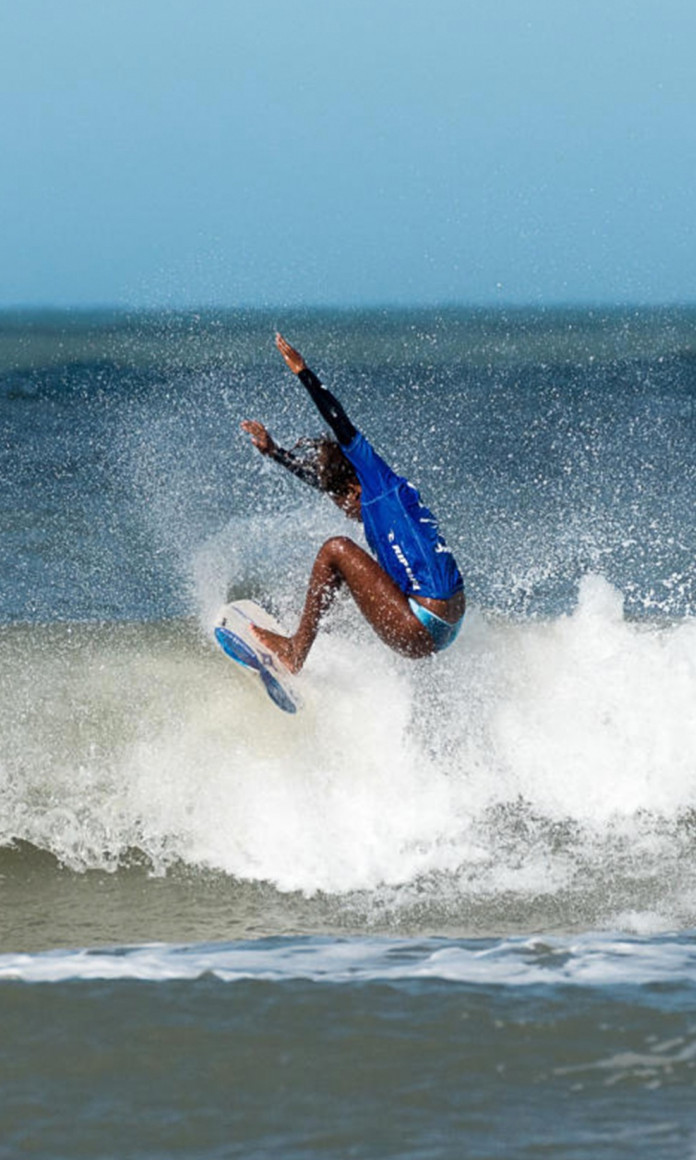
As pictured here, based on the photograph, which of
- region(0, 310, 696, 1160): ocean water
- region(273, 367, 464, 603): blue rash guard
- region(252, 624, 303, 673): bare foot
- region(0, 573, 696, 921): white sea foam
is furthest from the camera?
region(252, 624, 303, 673): bare foot

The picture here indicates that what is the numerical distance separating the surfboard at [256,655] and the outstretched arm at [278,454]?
0.86 meters

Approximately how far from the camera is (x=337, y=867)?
21.9ft

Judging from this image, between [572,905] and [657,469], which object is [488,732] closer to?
[572,905]

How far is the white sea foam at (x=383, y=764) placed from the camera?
682cm

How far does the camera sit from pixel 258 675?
7602 mm

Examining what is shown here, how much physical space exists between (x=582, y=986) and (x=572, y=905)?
3.31 feet

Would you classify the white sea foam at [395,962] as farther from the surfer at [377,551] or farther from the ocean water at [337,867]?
the surfer at [377,551]

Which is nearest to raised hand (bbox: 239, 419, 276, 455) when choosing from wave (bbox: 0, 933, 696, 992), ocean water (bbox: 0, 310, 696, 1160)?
ocean water (bbox: 0, 310, 696, 1160)

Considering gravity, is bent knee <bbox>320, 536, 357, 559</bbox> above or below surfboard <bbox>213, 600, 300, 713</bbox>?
above

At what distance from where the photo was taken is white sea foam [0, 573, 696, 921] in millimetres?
6820

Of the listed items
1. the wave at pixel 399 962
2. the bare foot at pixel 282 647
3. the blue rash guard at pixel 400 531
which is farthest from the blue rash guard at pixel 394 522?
the wave at pixel 399 962

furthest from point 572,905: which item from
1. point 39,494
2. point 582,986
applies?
point 39,494

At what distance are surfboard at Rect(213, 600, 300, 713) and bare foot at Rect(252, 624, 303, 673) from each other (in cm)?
2

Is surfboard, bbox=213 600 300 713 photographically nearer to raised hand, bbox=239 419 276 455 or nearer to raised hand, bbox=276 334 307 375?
raised hand, bbox=239 419 276 455
